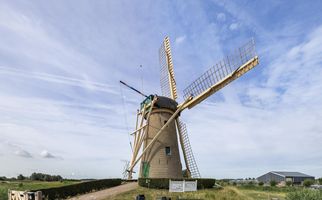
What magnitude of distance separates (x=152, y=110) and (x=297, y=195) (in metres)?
13.6

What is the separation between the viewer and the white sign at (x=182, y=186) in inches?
927

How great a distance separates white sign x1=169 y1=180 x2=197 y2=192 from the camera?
927 inches

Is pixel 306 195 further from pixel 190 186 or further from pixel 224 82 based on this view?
pixel 224 82

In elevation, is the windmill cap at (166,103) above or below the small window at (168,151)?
above

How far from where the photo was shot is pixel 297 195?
19875 millimetres

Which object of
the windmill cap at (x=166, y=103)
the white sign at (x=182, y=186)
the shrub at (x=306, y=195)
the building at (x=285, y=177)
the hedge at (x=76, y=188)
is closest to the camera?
the shrub at (x=306, y=195)

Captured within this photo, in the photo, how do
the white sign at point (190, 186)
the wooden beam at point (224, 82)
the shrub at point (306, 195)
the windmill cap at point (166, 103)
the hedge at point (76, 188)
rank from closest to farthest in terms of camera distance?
the shrub at point (306, 195) → the hedge at point (76, 188) → the white sign at point (190, 186) → the wooden beam at point (224, 82) → the windmill cap at point (166, 103)

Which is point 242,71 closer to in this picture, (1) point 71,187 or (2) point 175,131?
(2) point 175,131

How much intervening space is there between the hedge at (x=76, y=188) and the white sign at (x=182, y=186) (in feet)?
19.5

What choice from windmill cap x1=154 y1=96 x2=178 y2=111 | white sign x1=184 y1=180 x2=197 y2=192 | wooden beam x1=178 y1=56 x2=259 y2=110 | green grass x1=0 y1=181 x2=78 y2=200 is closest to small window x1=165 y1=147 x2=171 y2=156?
windmill cap x1=154 y1=96 x2=178 y2=111

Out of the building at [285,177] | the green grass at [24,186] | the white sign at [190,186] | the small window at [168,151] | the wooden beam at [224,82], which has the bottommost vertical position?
the building at [285,177]

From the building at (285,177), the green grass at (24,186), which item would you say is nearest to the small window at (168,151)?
the green grass at (24,186)

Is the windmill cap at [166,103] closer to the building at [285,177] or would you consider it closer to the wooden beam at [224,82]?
the wooden beam at [224,82]

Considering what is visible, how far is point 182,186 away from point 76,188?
771 centimetres
